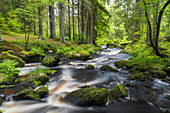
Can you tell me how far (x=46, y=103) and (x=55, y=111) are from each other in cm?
48

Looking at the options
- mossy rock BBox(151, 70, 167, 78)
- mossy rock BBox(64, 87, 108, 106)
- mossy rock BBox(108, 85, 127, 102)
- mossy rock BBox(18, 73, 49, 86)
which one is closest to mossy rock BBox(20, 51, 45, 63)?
mossy rock BBox(18, 73, 49, 86)

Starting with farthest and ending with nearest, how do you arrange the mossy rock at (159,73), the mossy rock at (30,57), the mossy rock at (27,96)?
the mossy rock at (30,57)
the mossy rock at (159,73)
the mossy rock at (27,96)

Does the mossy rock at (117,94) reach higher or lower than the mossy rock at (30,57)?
lower

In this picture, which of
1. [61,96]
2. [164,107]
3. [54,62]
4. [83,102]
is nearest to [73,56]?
[54,62]

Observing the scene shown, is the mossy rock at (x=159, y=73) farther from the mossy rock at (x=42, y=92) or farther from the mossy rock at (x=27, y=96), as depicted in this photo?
the mossy rock at (x=27, y=96)

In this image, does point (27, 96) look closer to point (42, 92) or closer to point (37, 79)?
point (42, 92)

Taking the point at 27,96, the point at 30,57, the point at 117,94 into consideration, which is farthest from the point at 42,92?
the point at 30,57

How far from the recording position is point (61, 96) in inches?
152

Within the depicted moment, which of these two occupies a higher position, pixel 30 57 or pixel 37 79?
pixel 30 57

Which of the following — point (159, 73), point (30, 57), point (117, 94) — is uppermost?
point (30, 57)

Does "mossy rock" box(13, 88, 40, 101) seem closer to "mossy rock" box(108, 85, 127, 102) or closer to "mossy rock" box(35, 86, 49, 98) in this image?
"mossy rock" box(35, 86, 49, 98)

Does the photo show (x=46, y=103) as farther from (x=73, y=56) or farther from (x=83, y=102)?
Answer: (x=73, y=56)

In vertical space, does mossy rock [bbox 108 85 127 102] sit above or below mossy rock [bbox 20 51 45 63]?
below

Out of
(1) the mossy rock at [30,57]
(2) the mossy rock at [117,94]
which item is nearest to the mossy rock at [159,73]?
(2) the mossy rock at [117,94]
